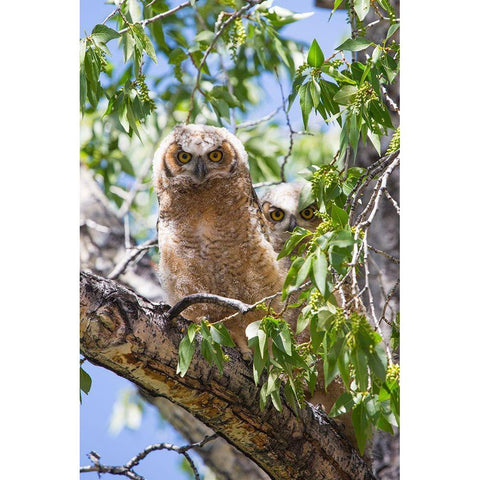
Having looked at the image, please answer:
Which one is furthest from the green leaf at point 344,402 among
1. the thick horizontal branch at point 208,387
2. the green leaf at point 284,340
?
the thick horizontal branch at point 208,387

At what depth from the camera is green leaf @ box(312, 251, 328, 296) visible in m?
0.88

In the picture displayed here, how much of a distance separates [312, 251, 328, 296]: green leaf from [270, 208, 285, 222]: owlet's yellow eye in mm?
886

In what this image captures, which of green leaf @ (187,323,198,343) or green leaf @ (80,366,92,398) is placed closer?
green leaf @ (187,323,198,343)

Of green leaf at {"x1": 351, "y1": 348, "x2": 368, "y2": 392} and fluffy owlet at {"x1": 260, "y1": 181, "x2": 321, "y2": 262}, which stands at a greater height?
fluffy owlet at {"x1": 260, "y1": 181, "x2": 321, "y2": 262}

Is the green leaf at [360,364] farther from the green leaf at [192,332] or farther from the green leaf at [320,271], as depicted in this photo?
the green leaf at [192,332]

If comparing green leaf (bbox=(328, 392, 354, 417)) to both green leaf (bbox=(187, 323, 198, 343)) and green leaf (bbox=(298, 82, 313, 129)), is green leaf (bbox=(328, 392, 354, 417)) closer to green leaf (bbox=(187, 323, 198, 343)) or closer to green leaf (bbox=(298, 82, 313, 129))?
green leaf (bbox=(187, 323, 198, 343))

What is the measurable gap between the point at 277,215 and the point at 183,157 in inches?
13.5

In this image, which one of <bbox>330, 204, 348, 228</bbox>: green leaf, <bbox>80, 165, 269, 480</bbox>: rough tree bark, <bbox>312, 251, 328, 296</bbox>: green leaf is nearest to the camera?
<bbox>312, 251, 328, 296</bbox>: green leaf

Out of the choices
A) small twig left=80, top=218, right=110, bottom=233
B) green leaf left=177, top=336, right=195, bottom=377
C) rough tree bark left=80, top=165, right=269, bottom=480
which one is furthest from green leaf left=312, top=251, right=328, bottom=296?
small twig left=80, top=218, right=110, bottom=233
